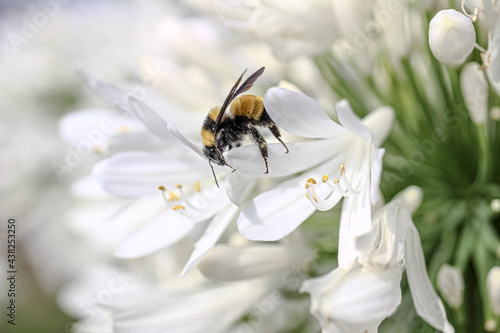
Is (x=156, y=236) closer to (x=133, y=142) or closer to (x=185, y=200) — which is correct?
(x=185, y=200)

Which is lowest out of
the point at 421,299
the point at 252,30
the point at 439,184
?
the point at 421,299

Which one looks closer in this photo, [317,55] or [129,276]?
[317,55]

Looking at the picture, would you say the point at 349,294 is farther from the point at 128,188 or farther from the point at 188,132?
the point at 188,132

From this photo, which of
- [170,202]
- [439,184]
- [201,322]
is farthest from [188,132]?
[439,184]

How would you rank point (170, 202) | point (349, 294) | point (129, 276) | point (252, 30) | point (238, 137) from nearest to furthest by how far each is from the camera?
point (349, 294) → point (238, 137) → point (170, 202) → point (252, 30) → point (129, 276)

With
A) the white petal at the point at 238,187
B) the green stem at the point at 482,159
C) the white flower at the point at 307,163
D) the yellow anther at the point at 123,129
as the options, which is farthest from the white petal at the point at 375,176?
the yellow anther at the point at 123,129

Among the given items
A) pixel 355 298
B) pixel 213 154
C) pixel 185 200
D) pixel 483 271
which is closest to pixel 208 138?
pixel 213 154

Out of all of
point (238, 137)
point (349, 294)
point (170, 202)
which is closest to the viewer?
point (349, 294)
